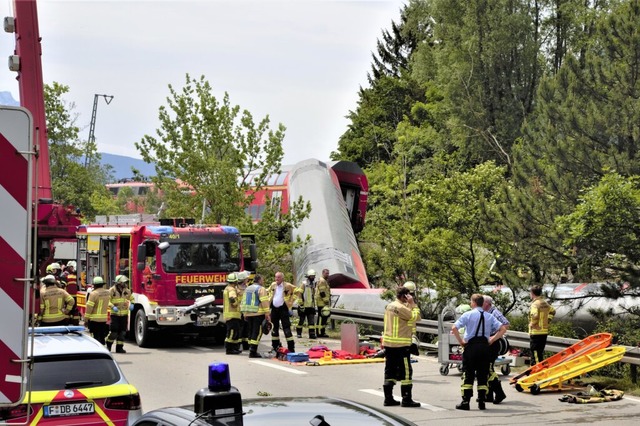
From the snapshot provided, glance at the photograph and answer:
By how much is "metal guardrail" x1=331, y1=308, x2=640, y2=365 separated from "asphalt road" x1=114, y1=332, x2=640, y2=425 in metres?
0.63

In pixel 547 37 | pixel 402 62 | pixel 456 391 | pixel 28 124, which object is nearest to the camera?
pixel 28 124

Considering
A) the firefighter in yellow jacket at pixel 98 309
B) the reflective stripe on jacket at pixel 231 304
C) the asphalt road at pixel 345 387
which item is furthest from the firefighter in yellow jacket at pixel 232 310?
the firefighter in yellow jacket at pixel 98 309

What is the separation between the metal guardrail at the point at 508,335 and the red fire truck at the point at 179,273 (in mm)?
2803

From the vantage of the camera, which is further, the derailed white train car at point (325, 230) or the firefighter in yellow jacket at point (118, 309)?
the derailed white train car at point (325, 230)

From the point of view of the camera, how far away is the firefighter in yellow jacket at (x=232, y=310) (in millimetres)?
21312

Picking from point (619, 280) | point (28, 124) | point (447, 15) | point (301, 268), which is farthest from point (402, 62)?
point (28, 124)

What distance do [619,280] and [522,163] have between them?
4.38 m

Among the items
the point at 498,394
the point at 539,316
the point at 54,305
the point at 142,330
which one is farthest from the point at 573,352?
the point at 142,330

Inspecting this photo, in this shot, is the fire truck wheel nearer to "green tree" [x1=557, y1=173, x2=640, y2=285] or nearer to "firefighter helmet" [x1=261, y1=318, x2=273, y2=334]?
"firefighter helmet" [x1=261, y1=318, x2=273, y2=334]

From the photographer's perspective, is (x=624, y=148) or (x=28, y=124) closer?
(x=28, y=124)

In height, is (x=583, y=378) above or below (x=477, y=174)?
below

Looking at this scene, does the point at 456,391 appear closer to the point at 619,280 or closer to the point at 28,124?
the point at 619,280

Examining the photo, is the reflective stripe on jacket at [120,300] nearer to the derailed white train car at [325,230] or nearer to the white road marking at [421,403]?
the white road marking at [421,403]

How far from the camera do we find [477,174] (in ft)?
80.4
